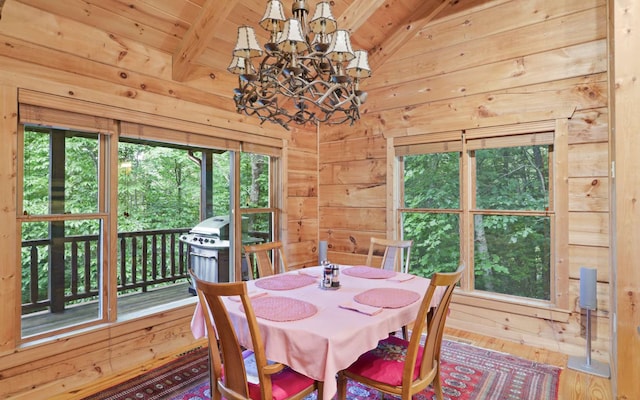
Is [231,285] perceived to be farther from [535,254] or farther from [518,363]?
[535,254]

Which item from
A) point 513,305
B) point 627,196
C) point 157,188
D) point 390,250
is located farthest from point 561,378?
point 157,188

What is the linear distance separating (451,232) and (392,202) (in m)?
0.72

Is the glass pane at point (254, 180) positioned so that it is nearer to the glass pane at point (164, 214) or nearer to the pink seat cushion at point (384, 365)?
the glass pane at point (164, 214)

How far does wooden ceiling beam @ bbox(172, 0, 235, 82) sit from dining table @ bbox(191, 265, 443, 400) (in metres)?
1.97

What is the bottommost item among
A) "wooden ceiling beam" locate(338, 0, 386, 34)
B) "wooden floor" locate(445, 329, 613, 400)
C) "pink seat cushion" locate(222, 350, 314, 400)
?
"wooden floor" locate(445, 329, 613, 400)

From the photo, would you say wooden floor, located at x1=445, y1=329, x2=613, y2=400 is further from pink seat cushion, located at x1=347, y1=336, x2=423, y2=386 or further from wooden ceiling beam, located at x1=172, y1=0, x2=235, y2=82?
wooden ceiling beam, located at x1=172, y1=0, x2=235, y2=82

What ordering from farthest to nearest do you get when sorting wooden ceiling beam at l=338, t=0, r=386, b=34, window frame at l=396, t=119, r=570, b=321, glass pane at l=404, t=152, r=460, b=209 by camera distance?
1. glass pane at l=404, t=152, r=460, b=209
2. wooden ceiling beam at l=338, t=0, r=386, b=34
3. window frame at l=396, t=119, r=570, b=321

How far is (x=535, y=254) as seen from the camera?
335 centimetres

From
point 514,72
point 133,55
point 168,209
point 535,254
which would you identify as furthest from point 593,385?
point 168,209

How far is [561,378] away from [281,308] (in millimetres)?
2293

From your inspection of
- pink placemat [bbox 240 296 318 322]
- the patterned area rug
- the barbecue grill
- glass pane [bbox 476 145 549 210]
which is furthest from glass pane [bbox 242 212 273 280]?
glass pane [bbox 476 145 549 210]

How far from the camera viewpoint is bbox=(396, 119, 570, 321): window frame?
308 cm

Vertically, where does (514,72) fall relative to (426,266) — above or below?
above

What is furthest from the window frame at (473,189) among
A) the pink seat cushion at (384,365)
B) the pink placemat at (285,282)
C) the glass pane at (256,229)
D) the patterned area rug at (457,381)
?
the glass pane at (256,229)
